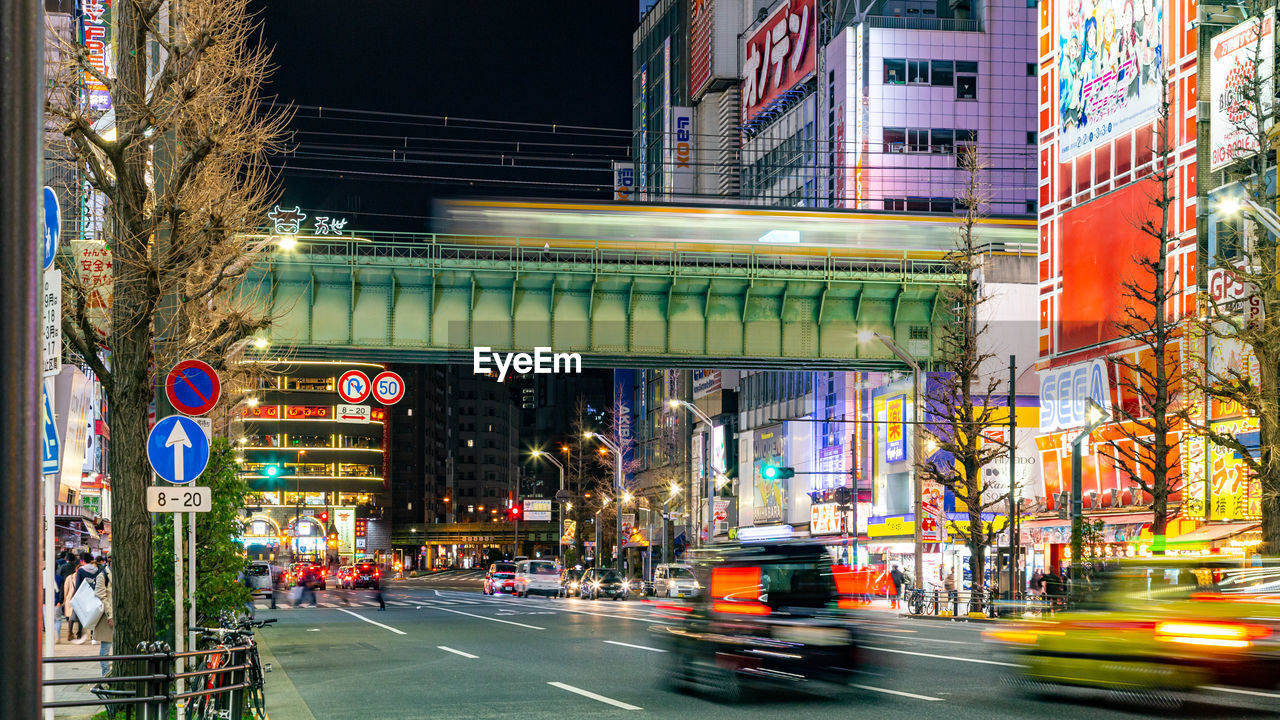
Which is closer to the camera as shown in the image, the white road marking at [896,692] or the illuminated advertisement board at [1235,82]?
the white road marking at [896,692]

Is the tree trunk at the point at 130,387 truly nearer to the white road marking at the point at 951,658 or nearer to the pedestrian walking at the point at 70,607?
the white road marking at the point at 951,658

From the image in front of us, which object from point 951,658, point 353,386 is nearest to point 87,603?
point 951,658

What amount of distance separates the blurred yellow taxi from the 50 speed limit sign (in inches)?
356

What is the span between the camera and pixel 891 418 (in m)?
61.9

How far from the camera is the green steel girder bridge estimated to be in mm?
42531

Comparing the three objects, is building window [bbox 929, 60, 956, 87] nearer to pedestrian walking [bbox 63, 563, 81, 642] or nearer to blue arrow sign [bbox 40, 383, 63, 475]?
pedestrian walking [bbox 63, 563, 81, 642]

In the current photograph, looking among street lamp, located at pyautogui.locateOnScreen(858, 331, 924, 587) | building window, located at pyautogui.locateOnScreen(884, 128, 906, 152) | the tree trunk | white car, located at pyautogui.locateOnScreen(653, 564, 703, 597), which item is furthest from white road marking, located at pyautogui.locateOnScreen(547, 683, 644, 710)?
building window, located at pyautogui.locateOnScreen(884, 128, 906, 152)

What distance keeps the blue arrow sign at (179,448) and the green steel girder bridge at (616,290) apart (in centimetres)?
2874

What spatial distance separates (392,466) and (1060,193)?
145889 millimetres

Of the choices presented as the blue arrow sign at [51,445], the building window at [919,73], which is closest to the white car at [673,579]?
the building window at [919,73]

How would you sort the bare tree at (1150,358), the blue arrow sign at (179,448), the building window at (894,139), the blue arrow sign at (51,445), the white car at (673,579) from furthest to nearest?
the building window at (894,139) < the white car at (673,579) < the bare tree at (1150,358) < the blue arrow sign at (179,448) < the blue arrow sign at (51,445)

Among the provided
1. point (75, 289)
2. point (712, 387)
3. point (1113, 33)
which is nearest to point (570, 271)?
point (1113, 33)

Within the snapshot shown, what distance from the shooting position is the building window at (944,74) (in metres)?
77.4

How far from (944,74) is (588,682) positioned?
6498 cm
